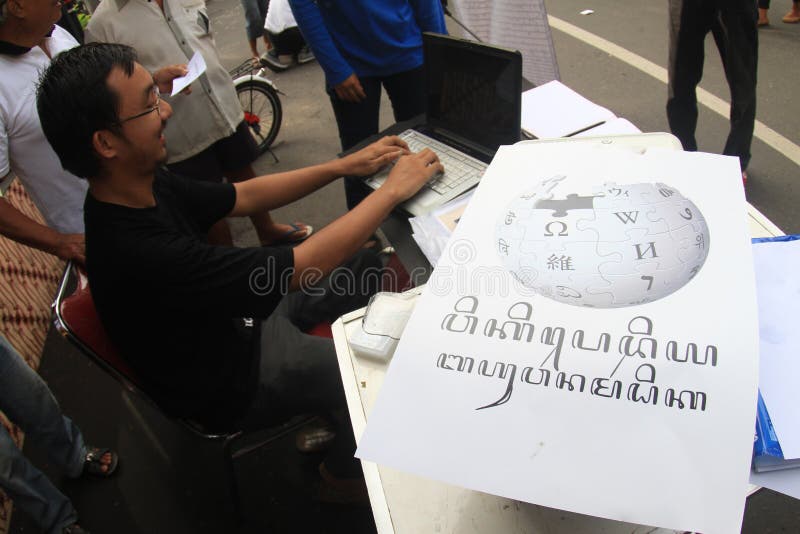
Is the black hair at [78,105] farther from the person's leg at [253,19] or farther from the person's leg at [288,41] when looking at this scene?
the person's leg at [253,19]

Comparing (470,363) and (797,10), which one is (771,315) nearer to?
(470,363)

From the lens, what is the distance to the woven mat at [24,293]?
7.99ft

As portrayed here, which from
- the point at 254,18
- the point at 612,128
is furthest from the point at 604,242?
the point at 254,18

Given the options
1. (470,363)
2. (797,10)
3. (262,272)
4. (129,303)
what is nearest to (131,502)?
(129,303)

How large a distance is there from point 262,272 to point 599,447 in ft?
2.76

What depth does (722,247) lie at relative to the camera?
2.06ft

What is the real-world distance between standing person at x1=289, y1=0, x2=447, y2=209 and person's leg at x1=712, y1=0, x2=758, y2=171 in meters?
1.15

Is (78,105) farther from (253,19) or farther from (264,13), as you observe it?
(264,13)


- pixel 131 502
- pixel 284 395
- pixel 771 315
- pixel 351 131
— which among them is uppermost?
pixel 771 315

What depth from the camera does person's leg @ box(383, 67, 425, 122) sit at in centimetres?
214

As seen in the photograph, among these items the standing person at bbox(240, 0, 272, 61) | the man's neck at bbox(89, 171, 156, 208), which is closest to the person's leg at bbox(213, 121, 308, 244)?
the man's neck at bbox(89, 171, 156, 208)

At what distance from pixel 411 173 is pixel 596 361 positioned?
914 millimetres

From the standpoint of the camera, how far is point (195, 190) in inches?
60.1

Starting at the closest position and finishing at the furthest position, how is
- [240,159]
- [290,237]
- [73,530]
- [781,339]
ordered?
[781,339], [73,530], [240,159], [290,237]
